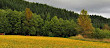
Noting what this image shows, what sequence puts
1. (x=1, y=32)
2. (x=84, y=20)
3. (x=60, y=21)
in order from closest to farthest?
(x=84, y=20), (x=1, y=32), (x=60, y=21)

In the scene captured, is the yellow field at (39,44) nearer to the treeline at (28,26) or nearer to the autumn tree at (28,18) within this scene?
the treeline at (28,26)

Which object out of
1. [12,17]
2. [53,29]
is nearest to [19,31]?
[12,17]

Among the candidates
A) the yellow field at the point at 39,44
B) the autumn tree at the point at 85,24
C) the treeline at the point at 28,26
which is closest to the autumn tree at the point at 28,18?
the treeline at the point at 28,26

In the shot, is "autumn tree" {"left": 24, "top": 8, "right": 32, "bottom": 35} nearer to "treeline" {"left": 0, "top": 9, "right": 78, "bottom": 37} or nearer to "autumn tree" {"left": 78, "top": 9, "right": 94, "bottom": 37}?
"treeline" {"left": 0, "top": 9, "right": 78, "bottom": 37}

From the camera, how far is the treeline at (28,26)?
59406 mm

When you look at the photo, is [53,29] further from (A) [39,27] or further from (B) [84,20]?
(B) [84,20]

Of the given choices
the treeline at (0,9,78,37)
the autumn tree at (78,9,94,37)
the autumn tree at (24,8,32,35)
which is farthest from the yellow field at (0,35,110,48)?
the autumn tree at (24,8,32,35)

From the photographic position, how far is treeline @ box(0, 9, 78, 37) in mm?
59406

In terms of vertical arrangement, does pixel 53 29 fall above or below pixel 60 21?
below

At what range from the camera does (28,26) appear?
206ft

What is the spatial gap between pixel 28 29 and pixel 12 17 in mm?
11242

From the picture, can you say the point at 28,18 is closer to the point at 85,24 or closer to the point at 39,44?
the point at 85,24

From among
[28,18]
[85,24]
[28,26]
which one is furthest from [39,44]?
[28,26]

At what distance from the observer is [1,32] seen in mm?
58062
